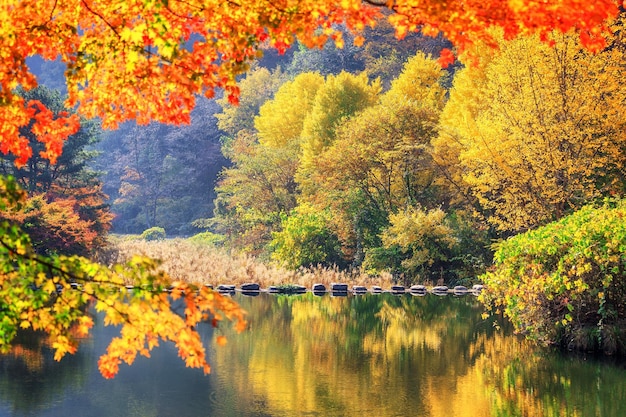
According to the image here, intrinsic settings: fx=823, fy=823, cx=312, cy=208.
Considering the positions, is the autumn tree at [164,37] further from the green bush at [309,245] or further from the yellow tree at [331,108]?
the yellow tree at [331,108]

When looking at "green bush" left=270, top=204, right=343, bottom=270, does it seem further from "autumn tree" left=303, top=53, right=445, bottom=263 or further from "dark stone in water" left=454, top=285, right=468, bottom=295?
"dark stone in water" left=454, top=285, right=468, bottom=295

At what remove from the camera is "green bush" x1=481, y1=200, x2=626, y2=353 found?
43.7 feet

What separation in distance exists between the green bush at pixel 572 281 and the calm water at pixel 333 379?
56cm

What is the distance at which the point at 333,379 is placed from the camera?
502 inches

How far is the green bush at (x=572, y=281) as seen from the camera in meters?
13.3

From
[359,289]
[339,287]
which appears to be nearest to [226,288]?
[339,287]

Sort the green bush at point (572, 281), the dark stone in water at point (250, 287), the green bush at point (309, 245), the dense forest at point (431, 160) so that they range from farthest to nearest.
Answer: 1. the green bush at point (309, 245)
2. the dark stone in water at point (250, 287)
3. the dense forest at point (431, 160)
4. the green bush at point (572, 281)

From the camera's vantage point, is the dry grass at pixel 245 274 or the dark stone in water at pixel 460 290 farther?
the dry grass at pixel 245 274

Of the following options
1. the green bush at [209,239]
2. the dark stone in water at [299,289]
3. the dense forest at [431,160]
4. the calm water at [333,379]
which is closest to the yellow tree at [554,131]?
the dense forest at [431,160]

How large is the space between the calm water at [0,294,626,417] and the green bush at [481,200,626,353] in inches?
21.9

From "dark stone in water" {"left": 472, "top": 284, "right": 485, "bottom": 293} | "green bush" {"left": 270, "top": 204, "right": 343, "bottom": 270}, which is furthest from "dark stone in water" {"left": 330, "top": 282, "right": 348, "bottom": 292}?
"dark stone in water" {"left": 472, "top": 284, "right": 485, "bottom": 293}

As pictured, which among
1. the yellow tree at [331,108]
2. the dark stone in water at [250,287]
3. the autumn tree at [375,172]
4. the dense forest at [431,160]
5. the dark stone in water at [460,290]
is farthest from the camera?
the yellow tree at [331,108]

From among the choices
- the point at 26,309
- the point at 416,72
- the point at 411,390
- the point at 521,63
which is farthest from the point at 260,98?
the point at 26,309

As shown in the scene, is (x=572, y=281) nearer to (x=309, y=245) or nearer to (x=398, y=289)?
(x=398, y=289)
